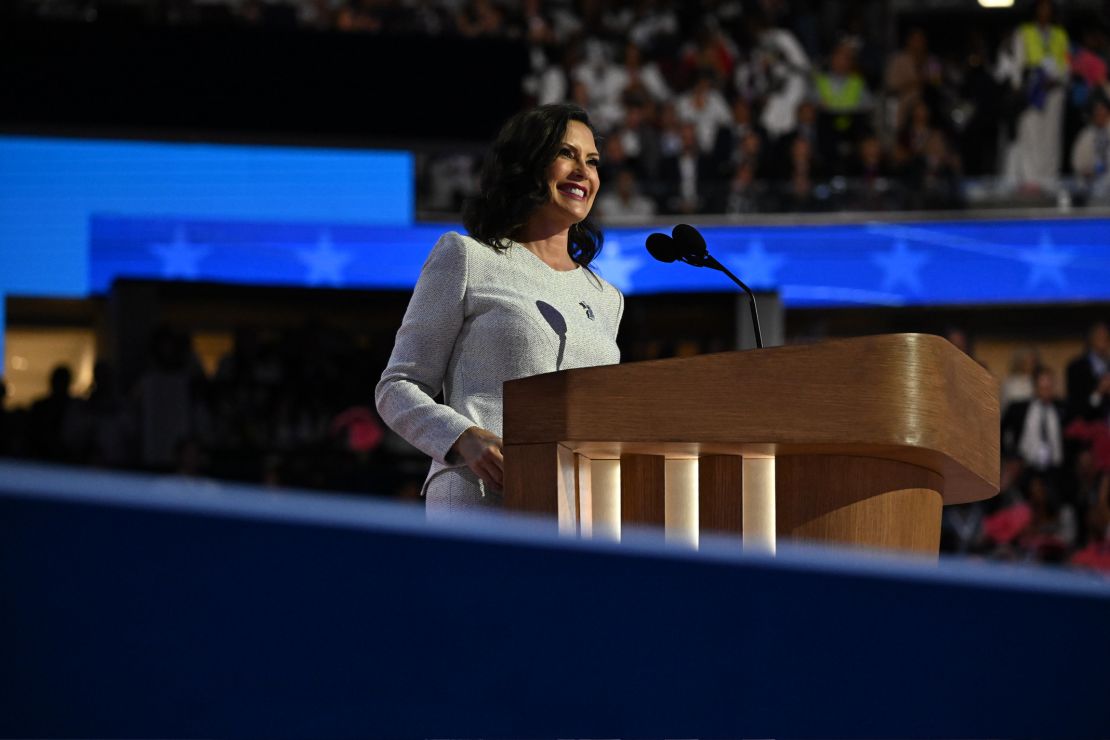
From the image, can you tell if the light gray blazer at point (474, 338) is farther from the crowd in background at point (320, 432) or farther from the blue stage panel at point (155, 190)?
the blue stage panel at point (155, 190)

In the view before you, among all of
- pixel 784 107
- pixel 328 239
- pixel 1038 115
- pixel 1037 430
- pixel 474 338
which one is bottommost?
pixel 1037 430

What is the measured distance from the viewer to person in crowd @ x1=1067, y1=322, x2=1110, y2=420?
754 cm

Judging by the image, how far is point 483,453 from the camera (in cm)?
178

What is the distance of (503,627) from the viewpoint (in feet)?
1.71

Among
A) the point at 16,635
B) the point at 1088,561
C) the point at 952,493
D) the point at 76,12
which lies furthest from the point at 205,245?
the point at 16,635

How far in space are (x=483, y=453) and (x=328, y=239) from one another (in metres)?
7.04

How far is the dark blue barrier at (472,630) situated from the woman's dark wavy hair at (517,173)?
1567mm

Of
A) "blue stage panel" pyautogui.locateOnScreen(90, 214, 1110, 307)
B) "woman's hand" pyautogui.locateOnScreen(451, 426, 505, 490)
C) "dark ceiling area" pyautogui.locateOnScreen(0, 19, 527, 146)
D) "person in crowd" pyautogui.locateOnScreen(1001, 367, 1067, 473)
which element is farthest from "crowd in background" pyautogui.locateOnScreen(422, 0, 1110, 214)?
"woman's hand" pyautogui.locateOnScreen(451, 426, 505, 490)

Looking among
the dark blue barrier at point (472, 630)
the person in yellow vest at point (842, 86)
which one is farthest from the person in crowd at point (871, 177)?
the dark blue barrier at point (472, 630)

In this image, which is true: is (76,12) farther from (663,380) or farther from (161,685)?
(161,685)

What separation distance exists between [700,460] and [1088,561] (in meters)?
5.02

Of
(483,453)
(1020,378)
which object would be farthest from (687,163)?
(483,453)

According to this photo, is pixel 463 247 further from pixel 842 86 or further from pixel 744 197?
pixel 842 86

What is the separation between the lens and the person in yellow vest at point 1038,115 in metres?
9.53
